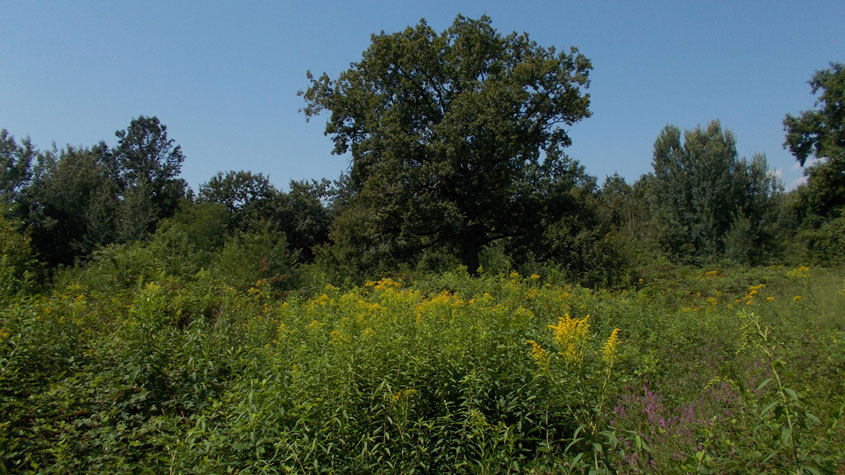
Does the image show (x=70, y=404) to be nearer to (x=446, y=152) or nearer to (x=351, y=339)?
(x=351, y=339)

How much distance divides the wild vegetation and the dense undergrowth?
2 centimetres

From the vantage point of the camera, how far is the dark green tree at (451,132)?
14719mm

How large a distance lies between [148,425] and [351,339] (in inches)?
59.0

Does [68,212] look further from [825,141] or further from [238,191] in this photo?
[825,141]

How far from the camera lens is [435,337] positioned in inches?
142

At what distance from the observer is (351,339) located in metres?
3.44

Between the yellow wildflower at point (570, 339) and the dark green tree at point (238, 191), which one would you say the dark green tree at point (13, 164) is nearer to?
the dark green tree at point (238, 191)

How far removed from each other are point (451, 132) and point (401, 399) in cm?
1241

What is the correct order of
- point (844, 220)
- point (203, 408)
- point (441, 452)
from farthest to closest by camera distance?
point (844, 220) → point (203, 408) → point (441, 452)

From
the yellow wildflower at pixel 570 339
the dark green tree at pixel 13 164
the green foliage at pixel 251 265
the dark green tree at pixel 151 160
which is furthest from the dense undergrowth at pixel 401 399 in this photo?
the dark green tree at pixel 151 160

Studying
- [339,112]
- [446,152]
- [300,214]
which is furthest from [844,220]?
[300,214]

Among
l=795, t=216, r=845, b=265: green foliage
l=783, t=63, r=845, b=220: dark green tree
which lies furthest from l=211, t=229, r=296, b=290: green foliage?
l=783, t=63, r=845, b=220: dark green tree

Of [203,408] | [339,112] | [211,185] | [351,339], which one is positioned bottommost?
[203,408]

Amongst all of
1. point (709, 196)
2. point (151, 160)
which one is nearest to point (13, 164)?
point (151, 160)
